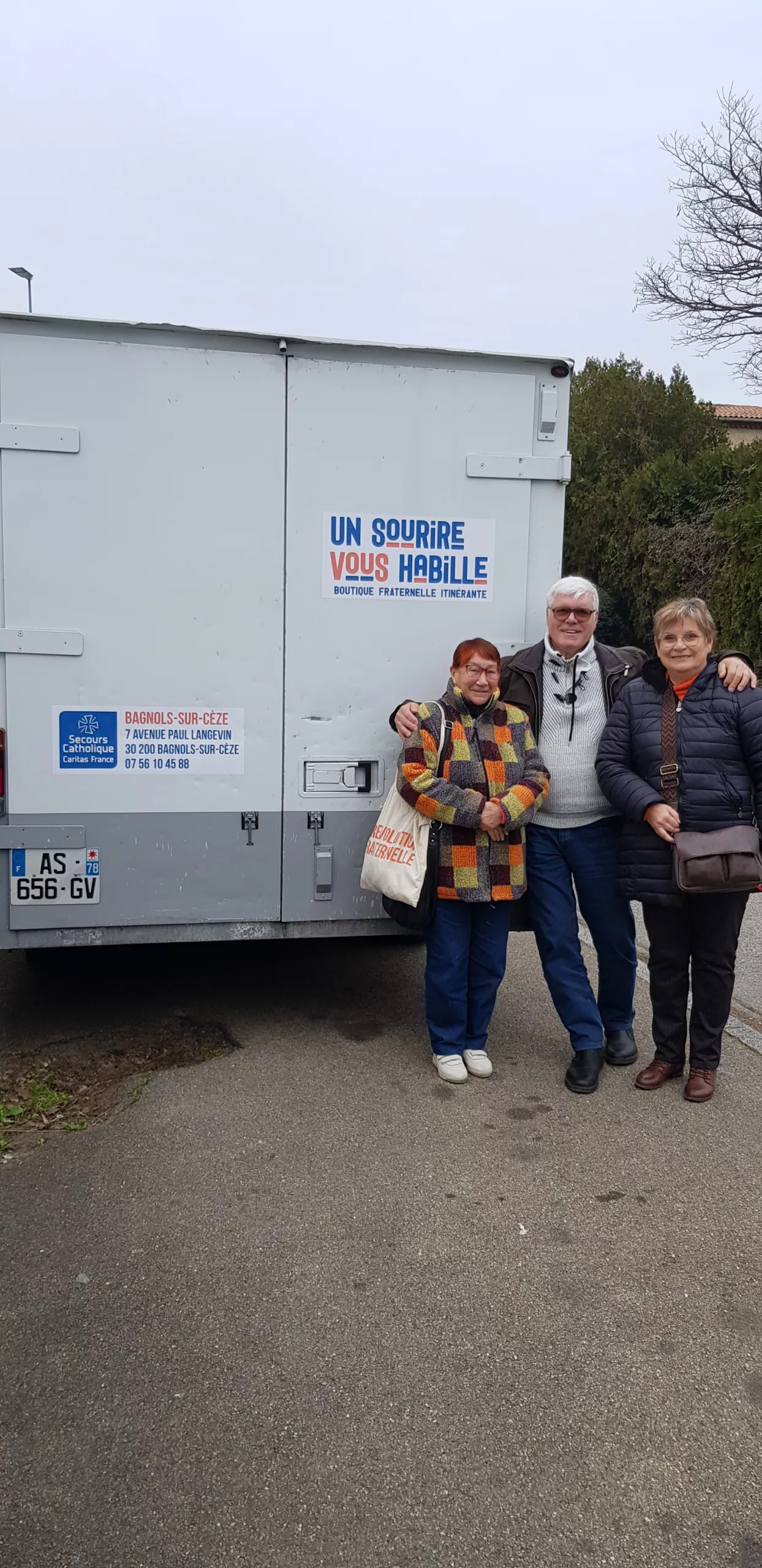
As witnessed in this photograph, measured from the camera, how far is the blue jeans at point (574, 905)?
4273mm

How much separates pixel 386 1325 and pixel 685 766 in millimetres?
2149

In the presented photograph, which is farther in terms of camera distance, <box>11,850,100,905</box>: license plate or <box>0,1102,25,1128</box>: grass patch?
<box>11,850,100,905</box>: license plate

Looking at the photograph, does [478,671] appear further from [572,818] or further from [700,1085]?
[700,1085]

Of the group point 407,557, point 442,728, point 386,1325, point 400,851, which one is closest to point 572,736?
point 442,728

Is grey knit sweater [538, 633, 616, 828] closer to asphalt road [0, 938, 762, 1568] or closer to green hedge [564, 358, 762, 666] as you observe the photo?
asphalt road [0, 938, 762, 1568]

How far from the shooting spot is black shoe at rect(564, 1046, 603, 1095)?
4.17 m

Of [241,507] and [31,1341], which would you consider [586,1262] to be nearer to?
[31,1341]

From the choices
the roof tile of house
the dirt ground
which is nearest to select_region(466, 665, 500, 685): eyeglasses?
the dirt ground

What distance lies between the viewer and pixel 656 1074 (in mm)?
4199

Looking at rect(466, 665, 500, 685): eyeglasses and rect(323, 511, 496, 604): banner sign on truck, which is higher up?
rect(323, 511, 496, 604): banner sign on truck

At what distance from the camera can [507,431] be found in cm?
434

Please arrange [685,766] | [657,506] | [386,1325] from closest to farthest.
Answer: [386,1325]
[685,766]
[657,506]

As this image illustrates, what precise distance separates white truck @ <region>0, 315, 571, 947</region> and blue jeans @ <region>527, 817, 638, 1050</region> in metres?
0.67

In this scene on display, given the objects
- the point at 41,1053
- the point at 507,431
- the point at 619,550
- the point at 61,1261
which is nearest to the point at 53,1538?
the point at 61,1261
